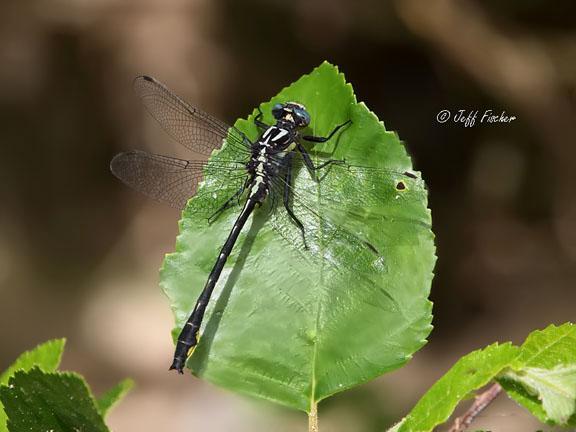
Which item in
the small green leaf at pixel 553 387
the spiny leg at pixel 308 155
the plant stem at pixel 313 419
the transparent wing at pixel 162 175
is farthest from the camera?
the transparent wing at pixel 162 175

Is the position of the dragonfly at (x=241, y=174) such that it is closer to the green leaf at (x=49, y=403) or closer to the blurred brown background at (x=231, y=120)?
the green leaf at (x=49, y=403)

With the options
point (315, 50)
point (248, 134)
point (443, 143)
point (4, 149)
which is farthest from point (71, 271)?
point (248, 134)

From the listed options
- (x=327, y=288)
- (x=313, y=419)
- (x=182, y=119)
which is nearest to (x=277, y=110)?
(x=327, y=288)

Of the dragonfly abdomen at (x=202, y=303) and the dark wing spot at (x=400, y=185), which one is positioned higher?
the dark wing spot at (x=400, y=185)

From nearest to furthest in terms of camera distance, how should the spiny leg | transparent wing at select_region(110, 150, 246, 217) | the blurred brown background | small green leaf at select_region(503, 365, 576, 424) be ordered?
1. small green leaf at select_region(503, 365, 576, 424)
2. the spiny leg
3. transparent wing at select_region(110, 150, 246, 217)
4. the blurred brown background

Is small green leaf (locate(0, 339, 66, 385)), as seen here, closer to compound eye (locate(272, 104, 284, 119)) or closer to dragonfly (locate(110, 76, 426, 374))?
dragonfly (locate(110, 76, 426, 374))

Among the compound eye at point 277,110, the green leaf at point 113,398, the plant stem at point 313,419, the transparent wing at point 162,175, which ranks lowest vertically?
the plant stem at point 313,419

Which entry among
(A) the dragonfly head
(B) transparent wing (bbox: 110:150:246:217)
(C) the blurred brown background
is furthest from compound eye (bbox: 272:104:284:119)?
(C) the blurred brown background

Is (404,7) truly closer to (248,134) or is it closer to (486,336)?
(486,336)

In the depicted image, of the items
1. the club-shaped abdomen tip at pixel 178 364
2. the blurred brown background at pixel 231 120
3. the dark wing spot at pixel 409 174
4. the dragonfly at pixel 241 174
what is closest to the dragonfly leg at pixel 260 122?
the dragonfly at pixel 241 174
